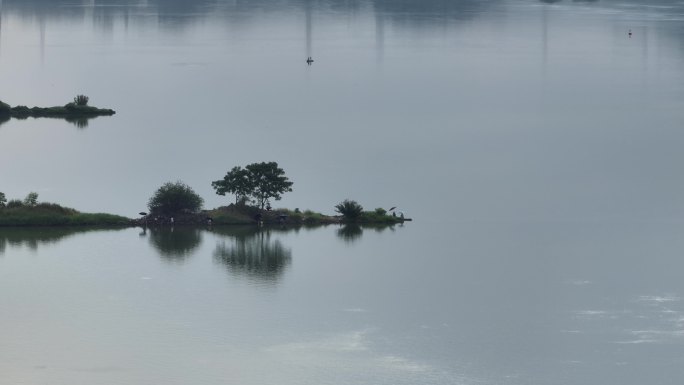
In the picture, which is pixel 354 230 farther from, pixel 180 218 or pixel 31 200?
pixel 31 200

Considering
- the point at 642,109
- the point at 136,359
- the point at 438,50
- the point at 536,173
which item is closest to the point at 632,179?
the point at 536,173

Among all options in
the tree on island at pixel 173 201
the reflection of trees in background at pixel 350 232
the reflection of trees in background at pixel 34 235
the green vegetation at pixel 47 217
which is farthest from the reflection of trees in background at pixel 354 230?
the reflection of trees in background at pixel 34 235

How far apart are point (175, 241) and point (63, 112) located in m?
14.6

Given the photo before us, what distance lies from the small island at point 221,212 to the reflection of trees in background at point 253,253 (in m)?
0.48

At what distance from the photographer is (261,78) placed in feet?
165

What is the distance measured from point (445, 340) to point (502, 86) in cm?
2645

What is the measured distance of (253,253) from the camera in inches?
1067

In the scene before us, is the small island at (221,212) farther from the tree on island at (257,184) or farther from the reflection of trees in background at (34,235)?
the reflection of trees in background at (34,235)

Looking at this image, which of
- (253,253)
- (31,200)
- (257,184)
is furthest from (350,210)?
(31,200)

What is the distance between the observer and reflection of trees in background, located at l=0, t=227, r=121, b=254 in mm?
27281

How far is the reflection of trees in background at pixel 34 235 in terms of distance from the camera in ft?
89.5

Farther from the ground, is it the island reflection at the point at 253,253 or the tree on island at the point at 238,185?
the tree on island at the point at 238,185

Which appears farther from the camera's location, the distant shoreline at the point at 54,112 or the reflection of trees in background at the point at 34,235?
the distant shoreline at the point at 54,112

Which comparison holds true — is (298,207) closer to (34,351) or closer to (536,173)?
(536,173)
